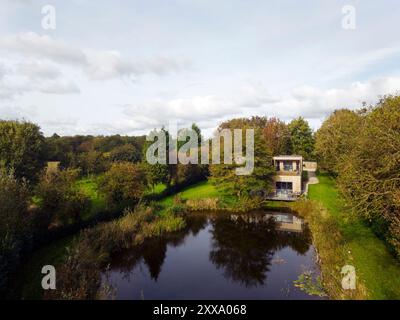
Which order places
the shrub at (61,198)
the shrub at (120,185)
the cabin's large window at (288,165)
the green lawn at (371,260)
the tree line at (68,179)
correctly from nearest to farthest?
the green lawn at (371,260), the tree line at (68,179), the shrub at (61,198), the shrub at (120,185), the cabin's large window at (288,165)

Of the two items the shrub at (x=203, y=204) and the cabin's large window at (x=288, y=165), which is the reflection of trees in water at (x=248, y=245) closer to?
the shrub at (x=203, y=204)

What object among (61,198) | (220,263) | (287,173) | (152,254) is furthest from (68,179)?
(287,173)

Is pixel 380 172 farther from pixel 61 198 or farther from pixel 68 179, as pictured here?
pixel 68 179

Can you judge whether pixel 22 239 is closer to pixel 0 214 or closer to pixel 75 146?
pixel 0 214

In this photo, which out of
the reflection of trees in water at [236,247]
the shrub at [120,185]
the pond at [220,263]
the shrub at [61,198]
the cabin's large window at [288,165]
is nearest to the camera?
the pond at [220,263]

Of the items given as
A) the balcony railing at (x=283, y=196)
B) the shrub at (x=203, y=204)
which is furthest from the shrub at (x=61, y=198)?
the balcony railing at (x=283, y=196)

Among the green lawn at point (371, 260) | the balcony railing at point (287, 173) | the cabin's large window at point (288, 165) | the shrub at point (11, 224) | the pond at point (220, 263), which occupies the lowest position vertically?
the pond at point (220, 263)

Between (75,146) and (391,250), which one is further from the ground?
(75,146)
